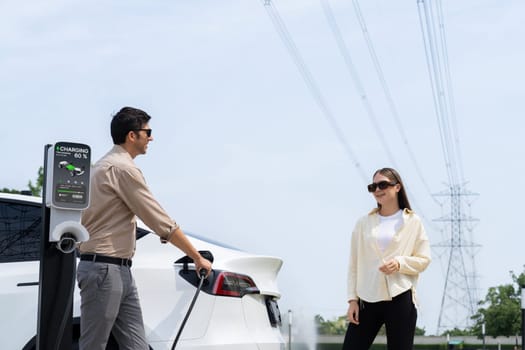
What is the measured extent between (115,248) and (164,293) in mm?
715

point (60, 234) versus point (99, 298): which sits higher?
point (60, 234)

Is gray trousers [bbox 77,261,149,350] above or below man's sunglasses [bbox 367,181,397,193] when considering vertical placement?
below

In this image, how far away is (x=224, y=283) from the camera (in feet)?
20.4

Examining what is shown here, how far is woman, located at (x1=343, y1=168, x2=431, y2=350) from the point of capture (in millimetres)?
6465

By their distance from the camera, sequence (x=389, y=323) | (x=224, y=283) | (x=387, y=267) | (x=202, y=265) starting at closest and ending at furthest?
1. (x=202, y=265)
2. (x=224, y=283)
3. (x=387, y=267)
4. (x=389, y=323)

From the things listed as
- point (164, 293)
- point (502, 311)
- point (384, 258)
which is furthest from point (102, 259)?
point (502, 311)

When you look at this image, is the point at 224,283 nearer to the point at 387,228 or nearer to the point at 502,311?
the point at 387,228

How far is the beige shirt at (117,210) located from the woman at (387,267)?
161 centimetres

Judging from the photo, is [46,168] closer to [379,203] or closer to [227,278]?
[227,278]

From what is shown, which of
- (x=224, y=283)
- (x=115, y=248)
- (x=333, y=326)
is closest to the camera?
(x=115, y=248)

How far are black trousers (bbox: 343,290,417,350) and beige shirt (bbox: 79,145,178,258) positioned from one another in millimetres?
1690

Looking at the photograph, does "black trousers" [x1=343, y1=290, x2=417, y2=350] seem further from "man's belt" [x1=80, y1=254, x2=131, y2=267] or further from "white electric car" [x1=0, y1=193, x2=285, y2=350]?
"man's belt" [x1=80, y1=254, x2=131, y2=267]

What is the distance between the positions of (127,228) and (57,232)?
0.55m

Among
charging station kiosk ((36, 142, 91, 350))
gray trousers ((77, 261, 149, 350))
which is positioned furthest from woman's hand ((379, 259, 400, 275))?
charging station kiosk ((36, 142, 91, 350))
